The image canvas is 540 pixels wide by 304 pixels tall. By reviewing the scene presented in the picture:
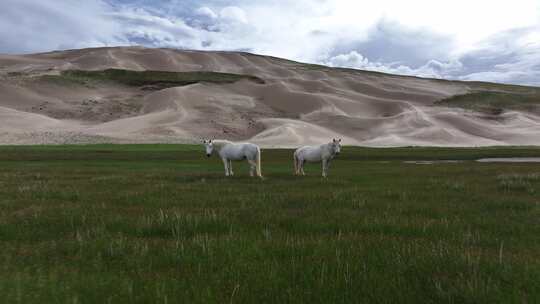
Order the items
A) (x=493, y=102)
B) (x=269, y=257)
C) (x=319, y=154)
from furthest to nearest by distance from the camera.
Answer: (x=493, y=102), (x=319, y=154), (x=269, y=257)

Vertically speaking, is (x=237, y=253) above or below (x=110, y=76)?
below

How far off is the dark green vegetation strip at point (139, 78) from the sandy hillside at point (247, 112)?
1.09 meters

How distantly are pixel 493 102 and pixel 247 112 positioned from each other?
334 ft

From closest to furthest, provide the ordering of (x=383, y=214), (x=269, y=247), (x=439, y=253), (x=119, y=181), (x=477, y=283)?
(x=477, y=283), (x=439, y=253), (x=269, y=247), (x=383, y=214), (x=119, y=181)

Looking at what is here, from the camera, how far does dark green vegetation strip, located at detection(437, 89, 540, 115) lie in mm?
164500

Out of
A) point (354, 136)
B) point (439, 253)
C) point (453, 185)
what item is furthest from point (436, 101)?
point (439, 253)

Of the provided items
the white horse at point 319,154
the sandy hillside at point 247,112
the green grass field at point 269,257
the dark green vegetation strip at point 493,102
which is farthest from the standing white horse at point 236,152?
the dark green vegetation strip at point 493,102

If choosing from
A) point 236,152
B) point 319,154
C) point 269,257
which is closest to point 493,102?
point 319,154

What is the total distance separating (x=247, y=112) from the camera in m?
152

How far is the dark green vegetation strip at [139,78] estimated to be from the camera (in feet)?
547

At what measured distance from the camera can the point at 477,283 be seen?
15.8 ft

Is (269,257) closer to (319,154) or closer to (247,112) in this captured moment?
(319,154)

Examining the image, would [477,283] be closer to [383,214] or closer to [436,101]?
[383,214]

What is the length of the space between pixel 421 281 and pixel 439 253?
1.29 metres
